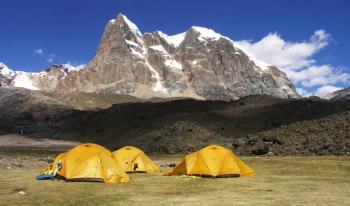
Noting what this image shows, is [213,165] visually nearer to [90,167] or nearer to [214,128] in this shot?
[90,167]

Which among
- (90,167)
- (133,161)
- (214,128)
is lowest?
(90,167)

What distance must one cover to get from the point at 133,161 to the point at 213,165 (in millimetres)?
7604

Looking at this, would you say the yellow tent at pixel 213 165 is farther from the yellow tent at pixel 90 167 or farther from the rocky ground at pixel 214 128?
the rocky ground at pixel 214 128

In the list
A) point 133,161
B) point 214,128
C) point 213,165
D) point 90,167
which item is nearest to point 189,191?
point 90,167

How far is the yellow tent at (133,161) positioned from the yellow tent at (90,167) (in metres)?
6.79

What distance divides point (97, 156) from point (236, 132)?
68.4 m

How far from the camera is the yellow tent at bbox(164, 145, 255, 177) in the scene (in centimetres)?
3388

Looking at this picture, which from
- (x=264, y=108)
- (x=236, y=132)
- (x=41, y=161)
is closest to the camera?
(x=41, y=161)

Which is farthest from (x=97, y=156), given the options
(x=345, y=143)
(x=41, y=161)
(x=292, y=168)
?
(x=345, y=143)

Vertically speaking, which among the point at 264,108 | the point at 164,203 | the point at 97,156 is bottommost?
the point at 164,203

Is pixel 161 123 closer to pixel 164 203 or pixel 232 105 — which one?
pixel 232 105

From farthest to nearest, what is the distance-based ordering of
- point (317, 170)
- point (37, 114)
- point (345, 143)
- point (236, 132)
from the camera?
1. point (37, 114)
2. point (236, 132)
3. point (345, 143)
4. point (317, 170)

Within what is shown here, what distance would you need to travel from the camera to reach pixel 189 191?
26750 millimetres

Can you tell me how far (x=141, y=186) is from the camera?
2902 centimetres
